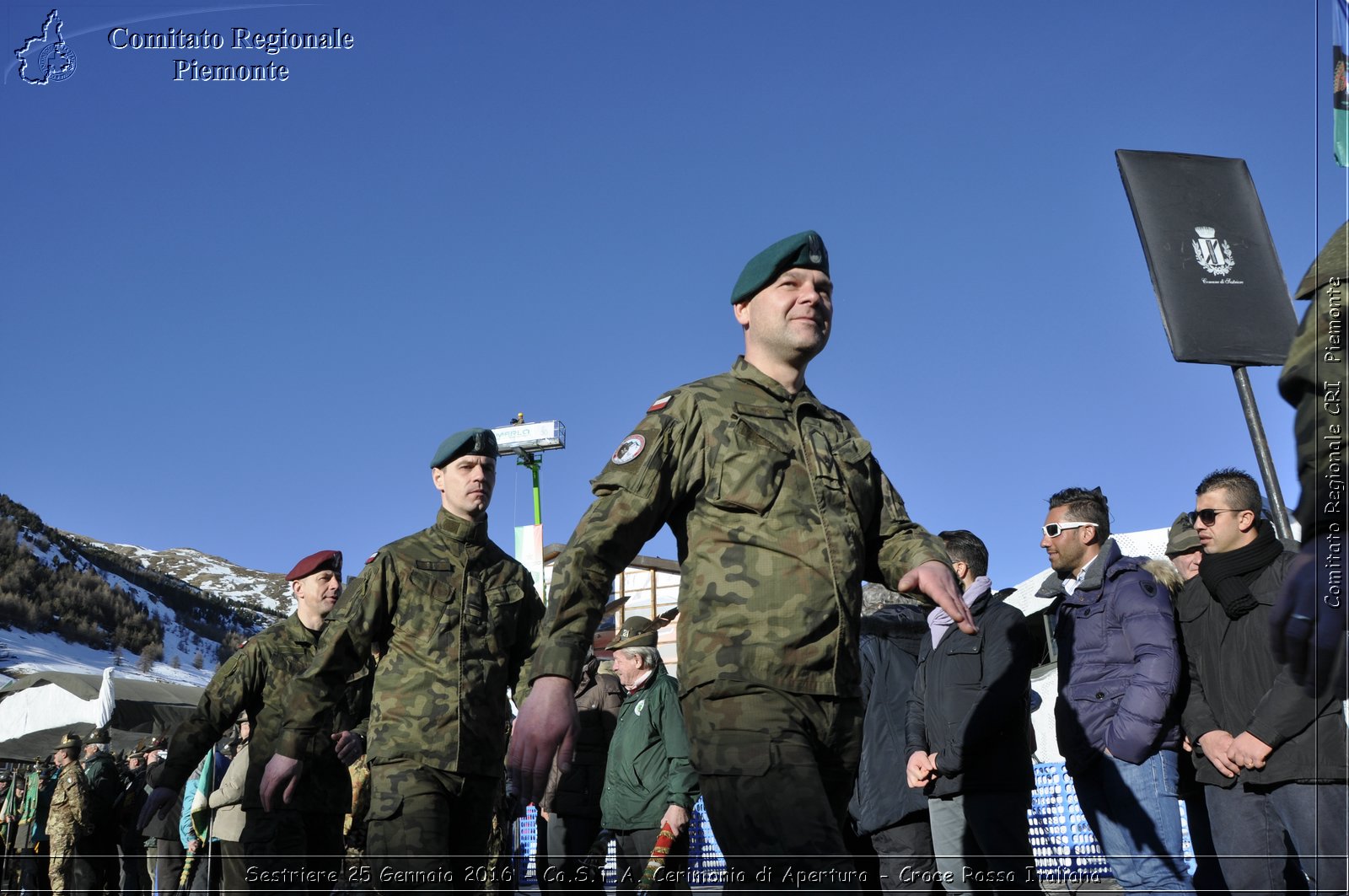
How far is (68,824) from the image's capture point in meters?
14.8

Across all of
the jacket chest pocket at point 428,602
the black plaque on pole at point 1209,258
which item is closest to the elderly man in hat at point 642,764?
the jacket chest pocket at point 428,602

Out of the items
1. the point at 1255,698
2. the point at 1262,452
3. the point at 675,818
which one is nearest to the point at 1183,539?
the point at 1262,452

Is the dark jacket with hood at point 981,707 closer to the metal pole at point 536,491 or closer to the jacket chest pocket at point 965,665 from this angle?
the jacket chest pocket at point 965,665

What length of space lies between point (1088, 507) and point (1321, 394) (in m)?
4.10

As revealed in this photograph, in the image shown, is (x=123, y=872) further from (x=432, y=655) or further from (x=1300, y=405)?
(x=1300, y=405)

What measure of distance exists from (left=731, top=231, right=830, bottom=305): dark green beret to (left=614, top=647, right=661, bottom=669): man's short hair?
4833 millimetres

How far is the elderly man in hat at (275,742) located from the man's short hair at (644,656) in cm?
196

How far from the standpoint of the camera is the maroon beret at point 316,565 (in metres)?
7.77

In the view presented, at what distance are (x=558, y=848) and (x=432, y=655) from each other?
403 cm

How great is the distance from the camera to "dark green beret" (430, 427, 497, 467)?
6.38 metres

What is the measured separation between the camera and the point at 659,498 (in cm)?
359

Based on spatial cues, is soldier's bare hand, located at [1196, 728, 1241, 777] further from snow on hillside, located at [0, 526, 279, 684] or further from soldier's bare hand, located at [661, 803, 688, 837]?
snow on hillside, located at [0, 526, 279, 684]

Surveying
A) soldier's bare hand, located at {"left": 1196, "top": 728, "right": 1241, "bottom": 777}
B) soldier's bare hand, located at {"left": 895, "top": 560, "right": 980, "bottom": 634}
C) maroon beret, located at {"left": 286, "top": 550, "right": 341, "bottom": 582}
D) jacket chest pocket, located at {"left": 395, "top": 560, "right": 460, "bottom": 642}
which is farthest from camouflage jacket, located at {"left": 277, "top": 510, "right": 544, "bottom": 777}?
soldier's bare hand, located at {"left": 1196, "top": 728, "right": 1241, "bottom": 777}

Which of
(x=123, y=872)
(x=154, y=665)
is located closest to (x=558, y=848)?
(x=123, y=872)
